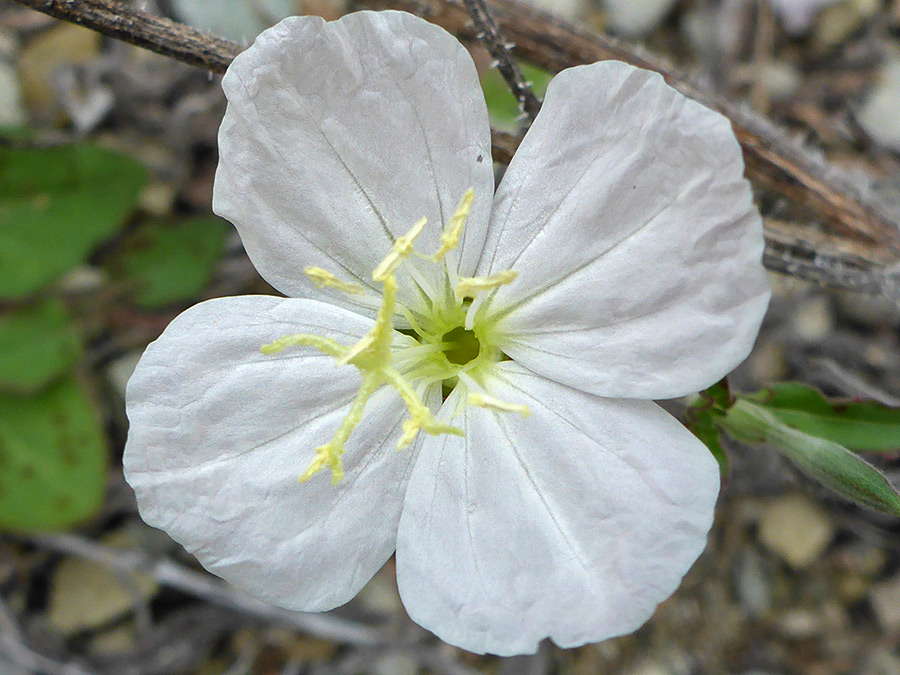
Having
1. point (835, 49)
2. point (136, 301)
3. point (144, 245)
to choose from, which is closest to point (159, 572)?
point (136, 301)

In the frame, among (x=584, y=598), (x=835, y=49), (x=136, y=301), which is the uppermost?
(x=835, y=49)

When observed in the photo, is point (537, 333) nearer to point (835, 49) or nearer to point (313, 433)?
point (313, 433)

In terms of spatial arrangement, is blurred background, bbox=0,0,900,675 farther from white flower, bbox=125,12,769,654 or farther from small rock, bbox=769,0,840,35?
white flower, bbox=125,12,769,654

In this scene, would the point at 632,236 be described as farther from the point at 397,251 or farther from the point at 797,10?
the point at 797,10

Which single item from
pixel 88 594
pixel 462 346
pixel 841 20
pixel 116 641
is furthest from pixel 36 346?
pixel 841 20

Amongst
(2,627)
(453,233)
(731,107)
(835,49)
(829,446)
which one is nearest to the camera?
(453,233)

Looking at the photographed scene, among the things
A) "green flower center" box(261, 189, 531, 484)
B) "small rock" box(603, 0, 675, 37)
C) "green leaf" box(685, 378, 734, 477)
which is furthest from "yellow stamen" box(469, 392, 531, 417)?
"small rock" box(603, 0, 675, 37)

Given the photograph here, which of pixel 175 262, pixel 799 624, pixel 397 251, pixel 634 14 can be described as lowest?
pixel 799 624
